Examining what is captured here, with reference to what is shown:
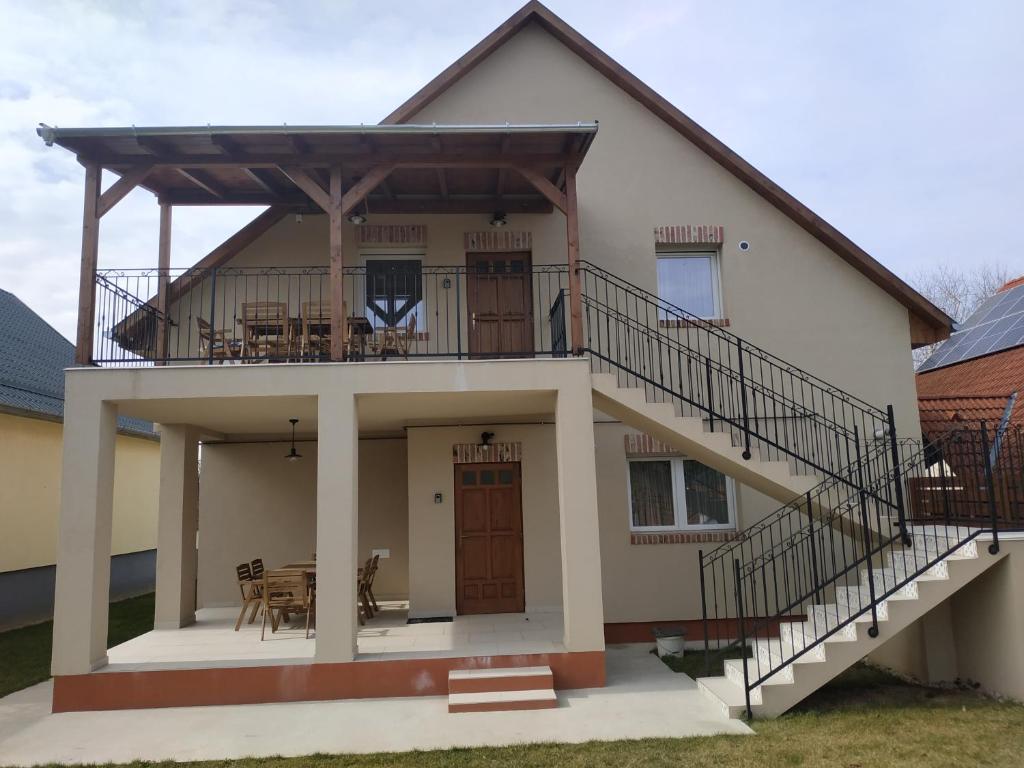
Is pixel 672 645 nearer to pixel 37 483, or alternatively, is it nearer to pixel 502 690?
pixel 502 690

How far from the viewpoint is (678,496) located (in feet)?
35.4

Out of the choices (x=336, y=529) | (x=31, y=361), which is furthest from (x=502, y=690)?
(x=31, y=361)

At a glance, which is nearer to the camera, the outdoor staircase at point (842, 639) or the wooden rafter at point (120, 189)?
the outdoor staircase at point (842, 639)

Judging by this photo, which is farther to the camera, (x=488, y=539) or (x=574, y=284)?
(x=488, y=539)

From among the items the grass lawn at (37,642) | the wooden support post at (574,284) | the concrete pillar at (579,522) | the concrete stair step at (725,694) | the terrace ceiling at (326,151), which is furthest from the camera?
the grass lawn at (37,642)

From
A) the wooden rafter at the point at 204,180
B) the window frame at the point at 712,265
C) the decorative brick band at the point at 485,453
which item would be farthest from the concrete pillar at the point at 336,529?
the window frame at the point at 712,265

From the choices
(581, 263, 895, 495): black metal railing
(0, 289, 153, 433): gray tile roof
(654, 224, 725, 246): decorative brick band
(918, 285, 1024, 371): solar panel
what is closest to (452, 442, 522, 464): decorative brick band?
(581, 263, 895, 495): black metal railing

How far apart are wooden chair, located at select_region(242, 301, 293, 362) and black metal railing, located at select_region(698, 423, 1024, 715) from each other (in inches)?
226

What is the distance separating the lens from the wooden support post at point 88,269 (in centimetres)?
812

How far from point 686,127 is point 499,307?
395 centimetres

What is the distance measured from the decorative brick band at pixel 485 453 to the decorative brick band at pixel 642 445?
1.60 m

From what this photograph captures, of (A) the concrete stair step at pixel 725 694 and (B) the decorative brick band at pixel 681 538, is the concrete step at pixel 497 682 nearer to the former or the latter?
(A) the concrete stair step at pixel 725 694

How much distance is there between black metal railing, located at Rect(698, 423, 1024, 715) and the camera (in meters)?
7.23

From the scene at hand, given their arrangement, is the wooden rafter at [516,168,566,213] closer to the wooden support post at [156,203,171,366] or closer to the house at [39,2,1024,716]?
the house at [39,2,1024,716]
